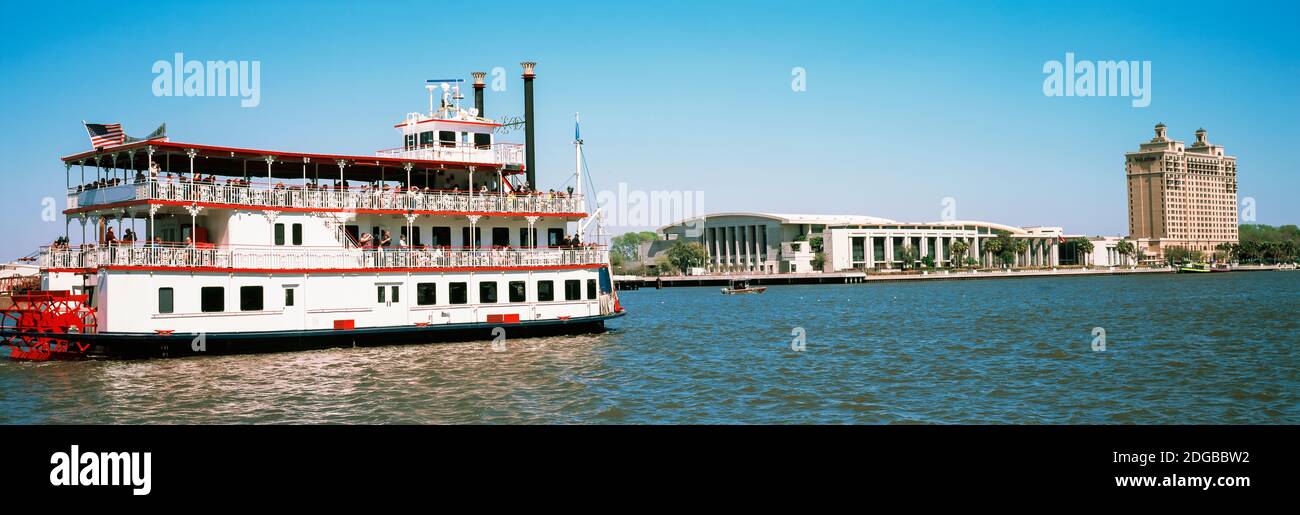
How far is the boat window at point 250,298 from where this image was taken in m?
31.3

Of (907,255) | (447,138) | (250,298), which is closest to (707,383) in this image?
(250,298)

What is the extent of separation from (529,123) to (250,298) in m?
15.8

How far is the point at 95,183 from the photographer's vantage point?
107 ft

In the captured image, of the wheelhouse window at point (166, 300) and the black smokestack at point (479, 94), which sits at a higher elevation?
the black smokestack at point (479, 94)

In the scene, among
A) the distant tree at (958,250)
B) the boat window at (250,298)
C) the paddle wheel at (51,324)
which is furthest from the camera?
the distant tree at (958,250)

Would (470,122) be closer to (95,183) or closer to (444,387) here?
(95,183)

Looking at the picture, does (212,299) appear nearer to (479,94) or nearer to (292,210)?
(292,210)

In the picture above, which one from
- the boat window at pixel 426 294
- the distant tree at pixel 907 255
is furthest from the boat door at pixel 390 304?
the distant tree at pixel 907 255

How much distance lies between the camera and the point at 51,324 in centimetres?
3070

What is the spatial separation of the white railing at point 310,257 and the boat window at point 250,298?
0.66 meters

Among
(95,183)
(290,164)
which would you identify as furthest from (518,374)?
(95,183)

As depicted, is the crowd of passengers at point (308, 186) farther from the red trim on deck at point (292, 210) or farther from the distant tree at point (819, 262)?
the distant tree at point (819, 262)

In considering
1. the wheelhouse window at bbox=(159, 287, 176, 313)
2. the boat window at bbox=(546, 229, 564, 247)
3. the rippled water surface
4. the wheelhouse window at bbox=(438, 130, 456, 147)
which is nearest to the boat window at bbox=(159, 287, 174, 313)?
the wheelhouse window at bbox=(159, 287, 176, 313)

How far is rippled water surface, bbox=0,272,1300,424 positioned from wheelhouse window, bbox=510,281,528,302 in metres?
1.72
